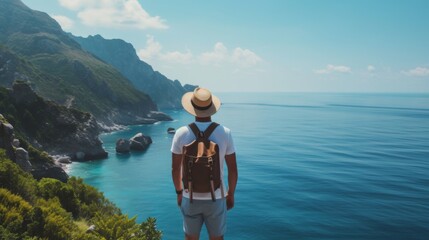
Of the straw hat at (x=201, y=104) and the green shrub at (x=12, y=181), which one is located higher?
the straw hat at (x=201, y=104)

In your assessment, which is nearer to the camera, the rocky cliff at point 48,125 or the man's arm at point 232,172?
the man's arm at point 232,172

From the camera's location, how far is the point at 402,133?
137 m

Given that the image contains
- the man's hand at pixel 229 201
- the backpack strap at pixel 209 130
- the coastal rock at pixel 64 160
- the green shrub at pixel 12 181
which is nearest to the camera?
the backpack strap at pixel 209 130

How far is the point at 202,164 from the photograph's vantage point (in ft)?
19.5

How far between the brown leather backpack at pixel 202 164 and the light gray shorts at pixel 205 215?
0.62ft

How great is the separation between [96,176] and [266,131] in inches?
3611

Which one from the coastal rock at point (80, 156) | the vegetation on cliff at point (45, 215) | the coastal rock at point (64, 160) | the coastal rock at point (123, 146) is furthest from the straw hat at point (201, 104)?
the coastal rock at point (123, 146)

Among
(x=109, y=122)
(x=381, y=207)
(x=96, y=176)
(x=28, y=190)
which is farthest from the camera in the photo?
(x=109, y=122)

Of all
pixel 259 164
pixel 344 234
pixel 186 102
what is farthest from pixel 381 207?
pixel 186 102

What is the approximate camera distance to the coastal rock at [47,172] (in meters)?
64.0

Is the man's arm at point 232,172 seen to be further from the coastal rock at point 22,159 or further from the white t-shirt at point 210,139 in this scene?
the coastal rock at point 22,159

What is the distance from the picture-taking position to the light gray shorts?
622 cm

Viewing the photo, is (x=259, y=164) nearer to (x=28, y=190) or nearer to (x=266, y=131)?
(x=266, y=131)

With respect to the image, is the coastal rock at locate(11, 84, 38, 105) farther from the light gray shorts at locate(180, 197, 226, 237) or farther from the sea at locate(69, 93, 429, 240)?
the light gray shorts at locate(180, 197, 226, 237)
